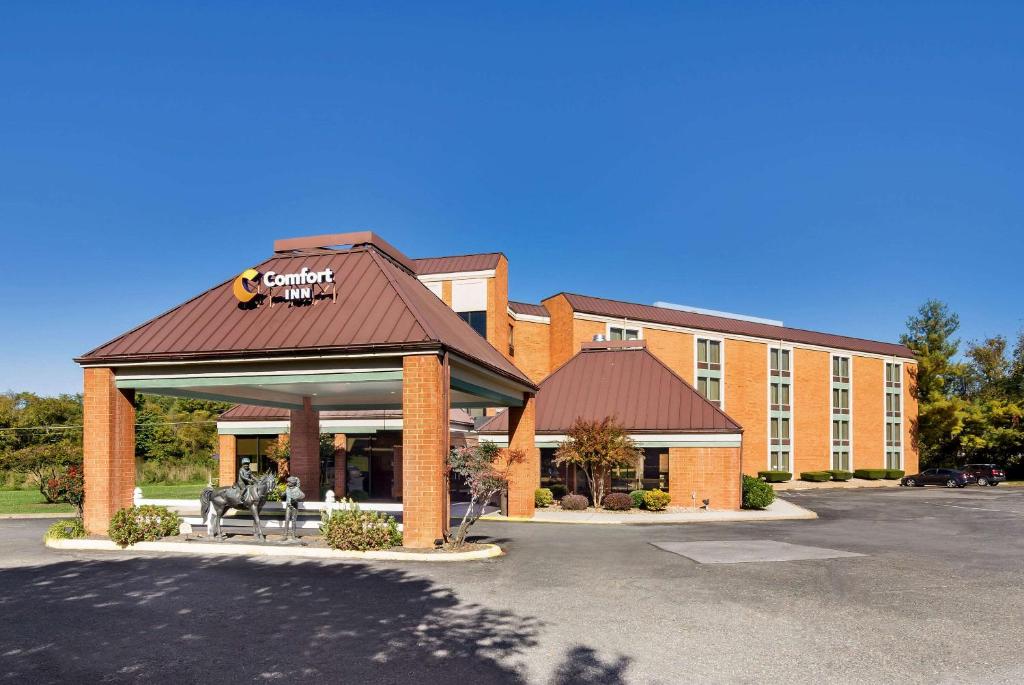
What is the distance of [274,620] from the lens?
439 inches

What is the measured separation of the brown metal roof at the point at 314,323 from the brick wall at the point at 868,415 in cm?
5323

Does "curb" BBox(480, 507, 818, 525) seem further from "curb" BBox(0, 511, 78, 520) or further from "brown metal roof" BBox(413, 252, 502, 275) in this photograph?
"brown metal roof" BBox(413, 252, 502, 275)

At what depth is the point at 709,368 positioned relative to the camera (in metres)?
59.1

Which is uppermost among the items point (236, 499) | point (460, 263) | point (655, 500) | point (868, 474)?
point (460, 263)

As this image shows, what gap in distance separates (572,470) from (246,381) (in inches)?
784

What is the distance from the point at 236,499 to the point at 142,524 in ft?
9.72

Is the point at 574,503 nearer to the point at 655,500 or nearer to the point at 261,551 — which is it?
the point at 655,500

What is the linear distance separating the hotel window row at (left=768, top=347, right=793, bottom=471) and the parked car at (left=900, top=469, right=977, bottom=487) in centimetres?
979

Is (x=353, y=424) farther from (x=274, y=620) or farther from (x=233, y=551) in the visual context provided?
(x=274, y=620)

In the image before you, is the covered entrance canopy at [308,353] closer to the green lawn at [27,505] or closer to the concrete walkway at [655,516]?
the concrete walkway at [655,516]

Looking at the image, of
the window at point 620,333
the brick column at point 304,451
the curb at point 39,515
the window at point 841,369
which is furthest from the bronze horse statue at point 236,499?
the window at point 841,369

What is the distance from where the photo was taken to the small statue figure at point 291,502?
19.1 meters

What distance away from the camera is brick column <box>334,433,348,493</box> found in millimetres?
38812

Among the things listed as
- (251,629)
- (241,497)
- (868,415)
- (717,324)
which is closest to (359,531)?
(241,497)
